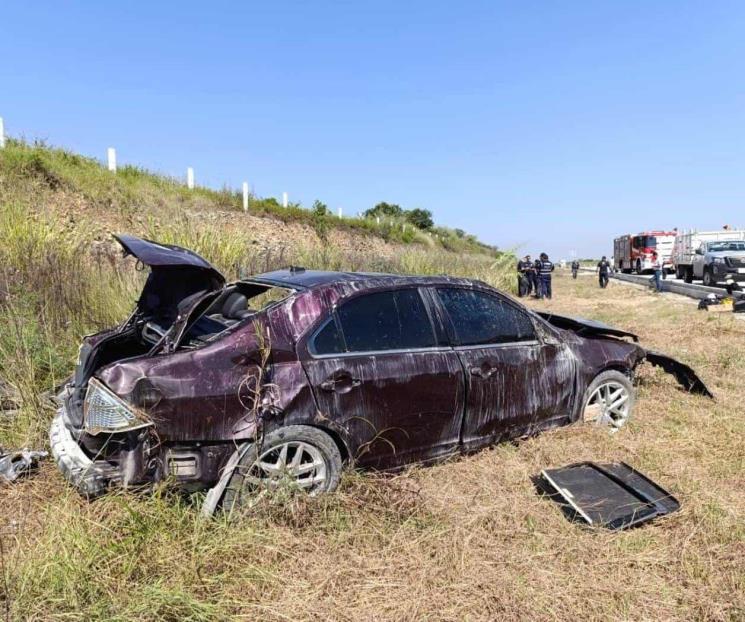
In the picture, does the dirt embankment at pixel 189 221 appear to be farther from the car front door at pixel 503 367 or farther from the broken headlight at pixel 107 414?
the car front door at pixel 503 367

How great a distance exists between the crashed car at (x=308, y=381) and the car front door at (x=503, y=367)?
11mm

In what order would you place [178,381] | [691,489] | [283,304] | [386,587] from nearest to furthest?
[386,587], [178,381], [283,304], [691,489]

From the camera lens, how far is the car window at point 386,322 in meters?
3.42

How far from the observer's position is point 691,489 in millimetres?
3514

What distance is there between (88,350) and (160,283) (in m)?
0.81

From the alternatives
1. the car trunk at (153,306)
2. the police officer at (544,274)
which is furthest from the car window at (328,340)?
the police officer at (544,274)

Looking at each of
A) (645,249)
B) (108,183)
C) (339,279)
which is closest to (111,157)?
(108,183)

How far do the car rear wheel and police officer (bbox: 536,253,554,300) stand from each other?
14076 mm

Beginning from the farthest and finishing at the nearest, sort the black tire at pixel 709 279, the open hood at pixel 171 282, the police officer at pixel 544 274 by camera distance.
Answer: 1. the black tire at pixel 709 279
2. the police officer at pixel 544 274
3. the open hood at pixel 171 282

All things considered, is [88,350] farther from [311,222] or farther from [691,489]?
[311,222]

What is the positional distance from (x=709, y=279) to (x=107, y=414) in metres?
22.9

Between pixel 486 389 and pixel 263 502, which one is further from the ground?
pixel 486 389

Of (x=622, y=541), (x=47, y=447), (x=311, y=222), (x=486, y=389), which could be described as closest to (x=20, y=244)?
(x=47, y=447)

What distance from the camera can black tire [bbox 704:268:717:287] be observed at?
20.3 meters
